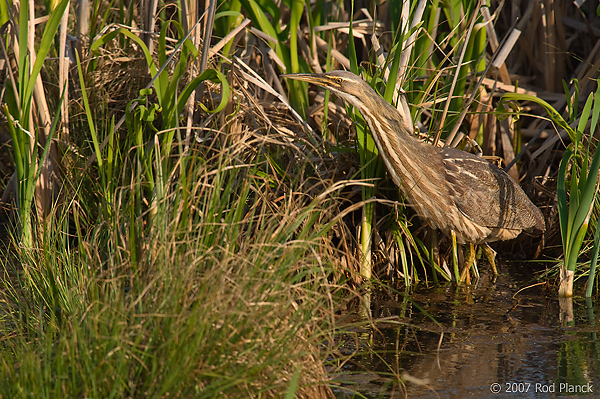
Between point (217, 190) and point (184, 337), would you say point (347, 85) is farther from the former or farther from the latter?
point (184, 337)

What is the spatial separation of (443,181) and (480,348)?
0.86 meters

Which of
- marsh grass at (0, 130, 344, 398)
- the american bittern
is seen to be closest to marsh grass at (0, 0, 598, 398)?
marsh grass at (0, 130, 344, 398)

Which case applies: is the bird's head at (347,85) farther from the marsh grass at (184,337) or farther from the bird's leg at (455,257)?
the marsh grass at (184,337)

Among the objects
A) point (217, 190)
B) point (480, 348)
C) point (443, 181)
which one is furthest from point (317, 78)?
point (480, 348)

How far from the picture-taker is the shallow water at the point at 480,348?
7.36 ft

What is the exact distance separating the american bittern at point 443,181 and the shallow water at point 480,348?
318 millimetres

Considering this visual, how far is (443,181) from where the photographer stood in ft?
10.4

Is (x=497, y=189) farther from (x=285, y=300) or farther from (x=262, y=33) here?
(x=285, y=300)

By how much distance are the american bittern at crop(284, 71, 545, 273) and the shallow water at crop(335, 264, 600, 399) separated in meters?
0.32

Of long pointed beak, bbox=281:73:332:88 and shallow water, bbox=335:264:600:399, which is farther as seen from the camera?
long pointed beak, bbox=281:73:332:88

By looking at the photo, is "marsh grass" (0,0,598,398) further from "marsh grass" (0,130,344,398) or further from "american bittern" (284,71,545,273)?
A: "american bittern" (284,71,545,273)

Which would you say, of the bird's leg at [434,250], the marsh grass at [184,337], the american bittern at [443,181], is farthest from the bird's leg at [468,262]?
the marsh grass at [184,337]

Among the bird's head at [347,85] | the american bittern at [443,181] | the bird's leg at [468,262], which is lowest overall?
the bird's leg at [468,262]

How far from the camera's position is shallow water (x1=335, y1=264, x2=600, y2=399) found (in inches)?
88.3
